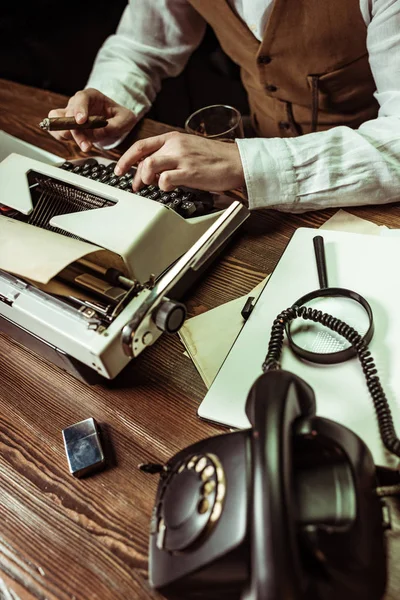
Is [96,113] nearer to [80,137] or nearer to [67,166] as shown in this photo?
[80,137]

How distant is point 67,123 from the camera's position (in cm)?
103

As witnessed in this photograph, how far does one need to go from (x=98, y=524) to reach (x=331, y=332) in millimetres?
392

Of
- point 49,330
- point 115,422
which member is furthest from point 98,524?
point 49,330

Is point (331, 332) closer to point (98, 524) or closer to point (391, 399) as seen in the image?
point (391, 399)

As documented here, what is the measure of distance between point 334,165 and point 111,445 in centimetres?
58

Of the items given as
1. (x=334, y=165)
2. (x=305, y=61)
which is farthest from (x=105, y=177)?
(x=305, y=61)

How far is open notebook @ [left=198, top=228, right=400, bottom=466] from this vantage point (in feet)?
2.05

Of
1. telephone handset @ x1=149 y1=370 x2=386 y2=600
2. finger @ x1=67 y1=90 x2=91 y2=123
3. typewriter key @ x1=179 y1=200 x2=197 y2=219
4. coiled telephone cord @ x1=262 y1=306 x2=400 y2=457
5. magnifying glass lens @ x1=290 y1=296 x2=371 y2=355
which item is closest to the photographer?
telephone handset @ x1=149 y1=370 x2=386 y2=600

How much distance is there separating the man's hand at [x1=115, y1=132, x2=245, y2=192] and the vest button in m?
0.32

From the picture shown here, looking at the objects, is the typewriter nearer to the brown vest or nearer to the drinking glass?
the drinking glass

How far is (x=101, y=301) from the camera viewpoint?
69cm

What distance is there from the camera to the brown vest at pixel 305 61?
39.6 inches

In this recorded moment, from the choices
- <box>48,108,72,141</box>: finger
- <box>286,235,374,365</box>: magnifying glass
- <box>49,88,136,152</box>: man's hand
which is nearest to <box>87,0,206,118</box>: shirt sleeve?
<box>49,88,136,152</box>: man's hand

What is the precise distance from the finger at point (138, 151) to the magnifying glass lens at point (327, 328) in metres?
0.41
